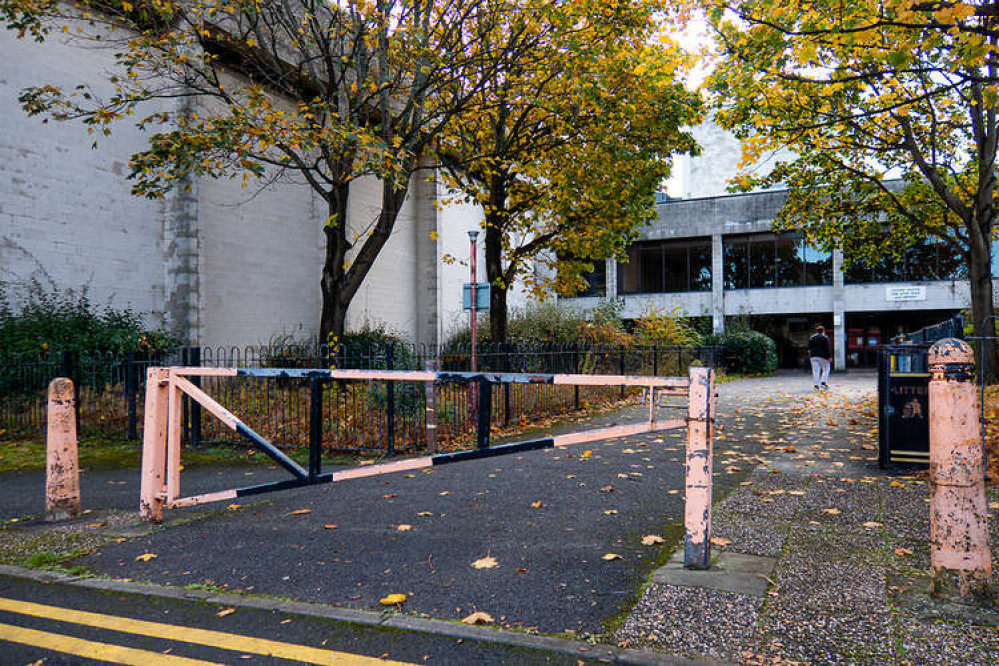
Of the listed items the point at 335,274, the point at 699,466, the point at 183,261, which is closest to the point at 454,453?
the point at 699,466

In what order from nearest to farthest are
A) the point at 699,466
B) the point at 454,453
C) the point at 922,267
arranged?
the point at 699,466 → the point at 454,453 → the point at 922,267

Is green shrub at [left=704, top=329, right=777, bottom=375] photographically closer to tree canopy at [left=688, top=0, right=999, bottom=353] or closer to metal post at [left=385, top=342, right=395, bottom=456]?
tree canopy at [left=688, top=0, right=999, bottom=353]

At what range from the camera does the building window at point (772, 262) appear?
106 ft

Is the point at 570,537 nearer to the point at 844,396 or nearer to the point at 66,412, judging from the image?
the point at 66,412

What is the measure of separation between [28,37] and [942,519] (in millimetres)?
15884

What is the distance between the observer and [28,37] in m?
12.2

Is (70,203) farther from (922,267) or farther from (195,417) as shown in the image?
(922,267)

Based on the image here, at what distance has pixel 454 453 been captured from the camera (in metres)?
4.43

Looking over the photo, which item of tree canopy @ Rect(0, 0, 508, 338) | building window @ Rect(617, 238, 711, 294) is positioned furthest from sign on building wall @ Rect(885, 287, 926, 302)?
tree canopy @ Rect(0, 0, 508, 338)

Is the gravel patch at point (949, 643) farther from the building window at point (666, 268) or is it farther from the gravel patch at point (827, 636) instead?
the building window at point (666, 268)

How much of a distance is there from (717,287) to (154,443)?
104ft

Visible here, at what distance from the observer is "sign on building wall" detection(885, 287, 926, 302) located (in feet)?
98.3

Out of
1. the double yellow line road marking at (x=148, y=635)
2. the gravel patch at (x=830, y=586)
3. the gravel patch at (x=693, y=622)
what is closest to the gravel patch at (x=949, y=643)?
the gravel patch at (x=830, y=586)

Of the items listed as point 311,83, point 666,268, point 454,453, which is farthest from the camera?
point 666,268
